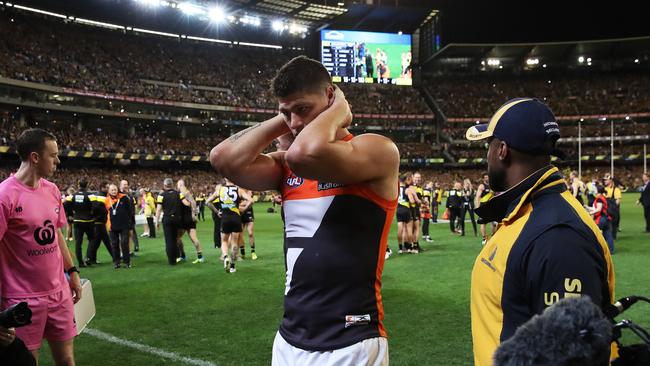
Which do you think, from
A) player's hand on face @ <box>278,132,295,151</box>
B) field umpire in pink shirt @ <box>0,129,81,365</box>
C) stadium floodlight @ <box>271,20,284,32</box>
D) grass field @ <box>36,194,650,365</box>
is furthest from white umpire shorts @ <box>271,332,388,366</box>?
stadium floodlight @ <box>271,20,284,32</box>

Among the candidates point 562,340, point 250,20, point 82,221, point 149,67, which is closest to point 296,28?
point 250,20

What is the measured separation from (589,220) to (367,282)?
99 centimetres

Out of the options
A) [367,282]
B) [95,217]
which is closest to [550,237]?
[367,282]

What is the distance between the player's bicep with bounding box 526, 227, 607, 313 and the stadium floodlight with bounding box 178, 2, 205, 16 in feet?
181

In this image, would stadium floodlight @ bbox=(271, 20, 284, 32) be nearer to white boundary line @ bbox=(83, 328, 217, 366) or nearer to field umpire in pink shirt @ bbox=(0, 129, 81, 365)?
white boundary line @ bbox=(83, 328, 217, 366)

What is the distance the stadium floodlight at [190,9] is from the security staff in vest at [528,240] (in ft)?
180

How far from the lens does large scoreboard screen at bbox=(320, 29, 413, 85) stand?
62.2m

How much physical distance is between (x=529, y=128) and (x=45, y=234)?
3.80 metres

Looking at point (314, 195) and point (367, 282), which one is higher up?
point (314, 195)

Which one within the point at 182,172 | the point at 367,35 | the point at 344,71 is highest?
the point at 367,35

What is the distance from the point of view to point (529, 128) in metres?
1.88

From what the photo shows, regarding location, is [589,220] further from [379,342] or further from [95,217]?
[95,217]

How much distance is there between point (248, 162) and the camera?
254 centimetres

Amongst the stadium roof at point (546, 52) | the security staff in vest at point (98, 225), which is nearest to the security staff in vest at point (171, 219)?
the security staff in vest at point (98, 225)
